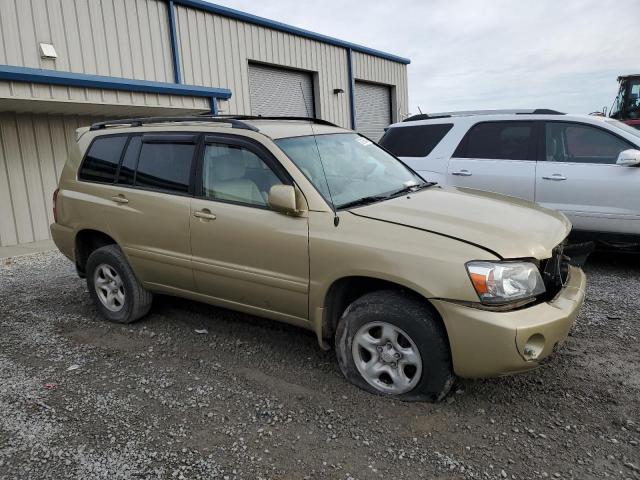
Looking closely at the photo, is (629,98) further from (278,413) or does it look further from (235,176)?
(278,413)

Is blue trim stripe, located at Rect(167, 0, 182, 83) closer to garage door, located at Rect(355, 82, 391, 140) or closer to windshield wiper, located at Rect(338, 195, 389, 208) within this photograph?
garage door, located at Rect(355, 82, 391, 140)

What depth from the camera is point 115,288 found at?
4809mm

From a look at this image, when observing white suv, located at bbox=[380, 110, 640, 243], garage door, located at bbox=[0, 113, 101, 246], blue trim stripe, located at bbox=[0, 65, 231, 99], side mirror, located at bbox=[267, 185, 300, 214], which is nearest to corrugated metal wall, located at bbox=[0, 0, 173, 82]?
garage door, located at bbox=[0, 113, 101, 246]

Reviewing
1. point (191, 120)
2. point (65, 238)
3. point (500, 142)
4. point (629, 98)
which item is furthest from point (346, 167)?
point (629, 98)

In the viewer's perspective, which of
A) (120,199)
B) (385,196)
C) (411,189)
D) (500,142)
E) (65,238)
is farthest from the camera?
(500,142)

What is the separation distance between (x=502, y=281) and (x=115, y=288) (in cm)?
350

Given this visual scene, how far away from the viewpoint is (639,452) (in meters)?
2.69

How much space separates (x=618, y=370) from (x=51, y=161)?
9410mm

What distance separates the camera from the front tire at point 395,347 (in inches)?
120

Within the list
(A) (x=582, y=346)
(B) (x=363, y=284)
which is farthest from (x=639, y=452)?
(B) (x=363, y=284)

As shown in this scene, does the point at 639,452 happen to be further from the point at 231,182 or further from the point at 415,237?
the point at 231,182

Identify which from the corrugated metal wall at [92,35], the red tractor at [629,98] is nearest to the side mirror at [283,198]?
the corrugated metal wall at [92,35]

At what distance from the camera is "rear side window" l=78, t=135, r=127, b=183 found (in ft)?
15.3

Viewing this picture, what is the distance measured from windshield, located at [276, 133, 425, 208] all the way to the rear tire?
1.98 m
